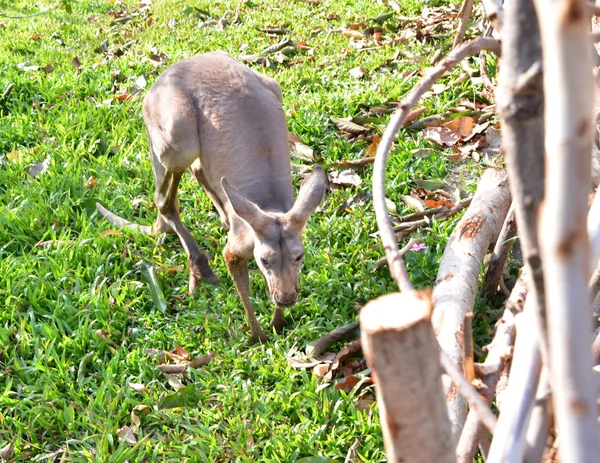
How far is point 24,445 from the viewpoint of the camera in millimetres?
2955

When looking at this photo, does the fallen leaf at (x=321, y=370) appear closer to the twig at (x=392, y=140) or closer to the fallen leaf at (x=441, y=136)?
the twig at (x=392, y=140)

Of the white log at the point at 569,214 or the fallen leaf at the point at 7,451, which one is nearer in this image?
the white log at the point at 569,214

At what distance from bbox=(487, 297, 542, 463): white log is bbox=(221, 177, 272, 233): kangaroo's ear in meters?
2.39

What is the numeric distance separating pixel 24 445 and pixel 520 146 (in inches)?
108

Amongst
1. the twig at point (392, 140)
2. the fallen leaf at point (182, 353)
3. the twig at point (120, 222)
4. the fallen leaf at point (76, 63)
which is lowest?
the fallen leaf at point (182, 353)

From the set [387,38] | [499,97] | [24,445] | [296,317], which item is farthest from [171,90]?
[499,97]

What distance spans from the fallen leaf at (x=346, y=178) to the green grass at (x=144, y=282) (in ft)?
0.18

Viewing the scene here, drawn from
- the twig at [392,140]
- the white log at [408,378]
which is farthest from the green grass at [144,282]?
the white log at [408,378]

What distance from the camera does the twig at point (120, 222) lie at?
441cm

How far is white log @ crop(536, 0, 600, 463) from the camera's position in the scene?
0.63 m

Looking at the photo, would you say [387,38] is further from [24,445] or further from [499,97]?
[499,97]

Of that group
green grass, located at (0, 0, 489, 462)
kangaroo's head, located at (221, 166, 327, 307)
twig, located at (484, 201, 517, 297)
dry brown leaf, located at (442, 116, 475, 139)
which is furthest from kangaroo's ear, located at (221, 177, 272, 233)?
dry brown leaf, located at (442, 116, 475, 139)

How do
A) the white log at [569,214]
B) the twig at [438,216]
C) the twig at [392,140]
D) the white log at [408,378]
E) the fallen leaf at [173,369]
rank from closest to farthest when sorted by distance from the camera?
the white log at [569,214], the white log at [408,378], the twig at [392,140], the fallen leaf at [173,369], the twig at [438,216]

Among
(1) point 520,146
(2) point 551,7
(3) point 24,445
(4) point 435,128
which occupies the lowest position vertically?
(3) point 24,445
